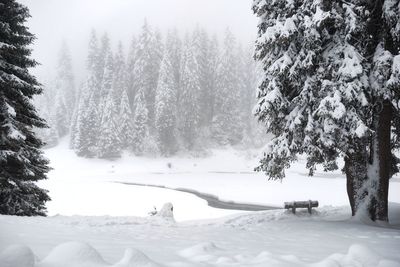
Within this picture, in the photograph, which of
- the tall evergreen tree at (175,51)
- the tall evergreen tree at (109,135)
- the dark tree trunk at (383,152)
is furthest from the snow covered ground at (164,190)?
the tall evergreen tree at (175,51)

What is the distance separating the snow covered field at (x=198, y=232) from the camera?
484 cm

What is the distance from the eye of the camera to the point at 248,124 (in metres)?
69.7

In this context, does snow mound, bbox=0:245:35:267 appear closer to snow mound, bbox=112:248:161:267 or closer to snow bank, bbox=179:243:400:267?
snow mound, bbox=112:248:161:267

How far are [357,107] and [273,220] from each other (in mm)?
5296

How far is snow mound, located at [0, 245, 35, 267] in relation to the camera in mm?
2865

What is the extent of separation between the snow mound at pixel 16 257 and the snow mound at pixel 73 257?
0.38 metres

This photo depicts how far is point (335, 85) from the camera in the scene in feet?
33.4

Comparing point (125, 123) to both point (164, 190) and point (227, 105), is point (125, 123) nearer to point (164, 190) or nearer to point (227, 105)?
point (227, 105)

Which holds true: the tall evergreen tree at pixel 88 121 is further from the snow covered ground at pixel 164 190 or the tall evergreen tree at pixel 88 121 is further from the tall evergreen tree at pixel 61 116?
the tall evergreen tree at pixel 61 116

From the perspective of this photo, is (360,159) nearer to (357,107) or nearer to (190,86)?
(357,107)

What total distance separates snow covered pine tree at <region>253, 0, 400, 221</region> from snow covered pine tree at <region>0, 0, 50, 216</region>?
325 inches

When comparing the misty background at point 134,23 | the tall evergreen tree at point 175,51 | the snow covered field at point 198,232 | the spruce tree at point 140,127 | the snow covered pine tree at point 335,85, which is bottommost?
the snow covered field at point 198,232

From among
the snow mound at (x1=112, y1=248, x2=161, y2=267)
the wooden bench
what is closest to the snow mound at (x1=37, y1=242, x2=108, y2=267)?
the snow mound at (x1=112, y1=248, x2=161, y2=267)

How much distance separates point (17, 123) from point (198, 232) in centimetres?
732
